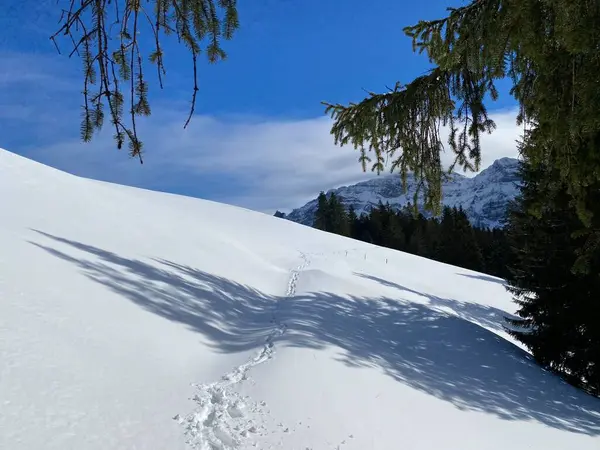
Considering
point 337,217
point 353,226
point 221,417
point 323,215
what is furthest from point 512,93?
point 353,226

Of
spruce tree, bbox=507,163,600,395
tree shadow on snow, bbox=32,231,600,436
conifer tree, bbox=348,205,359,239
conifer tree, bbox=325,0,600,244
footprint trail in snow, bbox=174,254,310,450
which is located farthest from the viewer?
conifer tree, bbox=348,205,359,239

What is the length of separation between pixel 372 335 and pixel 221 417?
17.3ft

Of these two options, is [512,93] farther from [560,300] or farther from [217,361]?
[560,300]

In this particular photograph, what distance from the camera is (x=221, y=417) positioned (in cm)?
404

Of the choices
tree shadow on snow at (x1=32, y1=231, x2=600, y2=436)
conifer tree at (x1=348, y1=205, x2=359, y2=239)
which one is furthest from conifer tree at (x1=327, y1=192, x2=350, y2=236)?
tree shadow on snow at (x1=32, y1=231, x2=600, y2=436)

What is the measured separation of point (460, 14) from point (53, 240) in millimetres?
8190

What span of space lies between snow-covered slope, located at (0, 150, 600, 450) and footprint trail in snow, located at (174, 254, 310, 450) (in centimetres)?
Answer: 2

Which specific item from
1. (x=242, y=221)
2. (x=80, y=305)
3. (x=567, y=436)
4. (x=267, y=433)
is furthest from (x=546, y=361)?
(x=242, y=221)

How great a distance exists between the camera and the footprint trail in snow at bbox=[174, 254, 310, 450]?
3.63m

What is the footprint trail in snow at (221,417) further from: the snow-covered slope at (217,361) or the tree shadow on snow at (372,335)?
the tree shadow on snow at (372,335)

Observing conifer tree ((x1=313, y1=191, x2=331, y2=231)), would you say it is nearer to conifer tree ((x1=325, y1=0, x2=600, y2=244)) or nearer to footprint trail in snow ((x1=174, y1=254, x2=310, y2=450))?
conifer tree ((x1=325, y1=0, x2=600, y2=244))

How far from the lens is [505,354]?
9.23m

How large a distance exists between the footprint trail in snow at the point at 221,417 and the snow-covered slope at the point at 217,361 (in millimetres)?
18

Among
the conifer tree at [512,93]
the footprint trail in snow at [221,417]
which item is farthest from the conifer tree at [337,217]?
the footprint trail in snow at [221,417]
